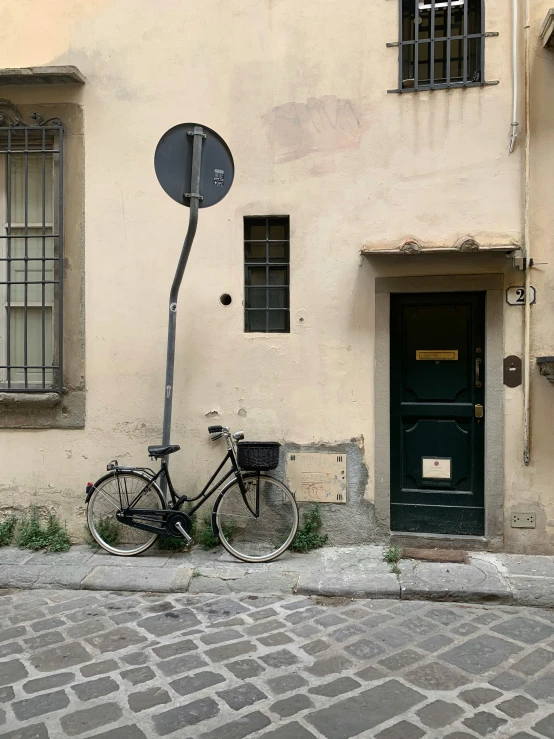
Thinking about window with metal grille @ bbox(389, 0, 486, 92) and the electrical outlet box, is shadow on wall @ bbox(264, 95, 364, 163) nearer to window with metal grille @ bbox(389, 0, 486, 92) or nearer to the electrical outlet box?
window with metal grille @ bbox(389, 0, 486, 92)

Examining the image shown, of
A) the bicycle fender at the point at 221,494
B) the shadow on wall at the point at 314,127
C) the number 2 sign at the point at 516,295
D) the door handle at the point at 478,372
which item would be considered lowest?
the bicycle fender at the point at 221,494

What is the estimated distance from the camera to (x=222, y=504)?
537cm

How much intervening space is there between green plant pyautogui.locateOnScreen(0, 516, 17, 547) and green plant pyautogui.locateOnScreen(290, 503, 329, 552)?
2646 mm

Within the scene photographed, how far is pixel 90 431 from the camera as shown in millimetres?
5852

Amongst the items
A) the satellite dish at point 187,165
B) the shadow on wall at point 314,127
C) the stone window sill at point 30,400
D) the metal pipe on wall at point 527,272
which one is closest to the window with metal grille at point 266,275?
the shadow on wall at point 314,127

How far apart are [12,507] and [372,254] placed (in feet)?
13.5

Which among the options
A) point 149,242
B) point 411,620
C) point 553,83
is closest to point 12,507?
point 149,242

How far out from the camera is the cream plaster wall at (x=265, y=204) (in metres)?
5.39

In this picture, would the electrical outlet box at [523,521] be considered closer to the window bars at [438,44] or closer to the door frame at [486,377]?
the door frame at [486,377]

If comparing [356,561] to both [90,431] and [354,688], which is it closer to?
[354,688]

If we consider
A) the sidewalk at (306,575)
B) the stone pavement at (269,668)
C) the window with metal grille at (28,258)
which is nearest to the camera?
the stone pavement at (269,668)

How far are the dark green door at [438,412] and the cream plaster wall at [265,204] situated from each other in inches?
11.5

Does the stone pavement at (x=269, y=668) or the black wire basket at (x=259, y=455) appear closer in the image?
the stone pavement at (x=269, y=668)

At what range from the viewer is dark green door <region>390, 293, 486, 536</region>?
5.57 meters
